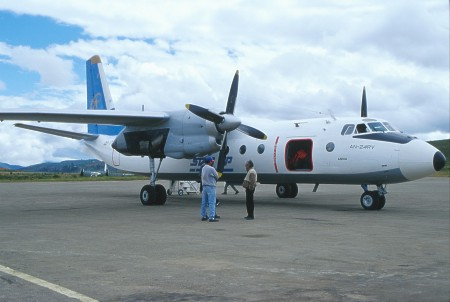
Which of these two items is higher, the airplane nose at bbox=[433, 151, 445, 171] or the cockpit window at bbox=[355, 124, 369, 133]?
the cockpit window at bbox=[355, 124, 369, 133]

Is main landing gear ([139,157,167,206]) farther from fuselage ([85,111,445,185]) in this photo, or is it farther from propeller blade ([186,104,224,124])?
propeller blade ([186,104,224,124])

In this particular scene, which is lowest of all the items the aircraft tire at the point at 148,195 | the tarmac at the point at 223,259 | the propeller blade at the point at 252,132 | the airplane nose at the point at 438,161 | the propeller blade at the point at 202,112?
the tarmac at the point at 223,259

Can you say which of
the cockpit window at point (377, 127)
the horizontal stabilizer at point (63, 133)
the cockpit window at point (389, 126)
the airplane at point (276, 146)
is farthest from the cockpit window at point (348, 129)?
the horizontal stabilizer at point (63, 133)

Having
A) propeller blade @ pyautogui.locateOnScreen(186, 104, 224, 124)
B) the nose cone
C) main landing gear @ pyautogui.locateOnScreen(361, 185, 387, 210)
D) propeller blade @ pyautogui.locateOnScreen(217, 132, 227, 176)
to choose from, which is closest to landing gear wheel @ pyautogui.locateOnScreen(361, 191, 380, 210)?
main landing gear @ pyautogui.locateOnScreen(361, 185, 387, 210)

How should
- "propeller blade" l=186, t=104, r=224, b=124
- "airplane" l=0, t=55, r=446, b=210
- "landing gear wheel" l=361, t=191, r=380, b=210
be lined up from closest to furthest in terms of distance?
"airplane" l=0, t=55, r=446, b=210 < "landing gear wheel" l=361, t=191, r=380, b=210 < "propeller blade" l=186, t=104, r=224, b=124

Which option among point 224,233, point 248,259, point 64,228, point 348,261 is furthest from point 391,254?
point 64,228

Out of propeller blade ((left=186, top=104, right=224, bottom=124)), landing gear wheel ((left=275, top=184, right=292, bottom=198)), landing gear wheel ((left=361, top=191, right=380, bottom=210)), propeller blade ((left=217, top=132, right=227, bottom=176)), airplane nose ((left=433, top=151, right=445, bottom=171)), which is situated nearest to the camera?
airplane nose ((left=433, top=151, right=445, bottom=171))

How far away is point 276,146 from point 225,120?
2.29 meters

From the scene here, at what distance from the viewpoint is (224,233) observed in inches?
465

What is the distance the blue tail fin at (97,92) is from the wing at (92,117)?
6701 millimetres

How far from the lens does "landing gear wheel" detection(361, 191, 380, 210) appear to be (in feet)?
58.9

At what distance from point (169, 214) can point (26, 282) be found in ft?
33.4

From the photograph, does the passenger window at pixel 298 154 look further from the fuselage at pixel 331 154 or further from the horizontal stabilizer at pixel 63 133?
the horizontal stabilizer at pixel 63 133

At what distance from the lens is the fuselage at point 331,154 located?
55.6ft
